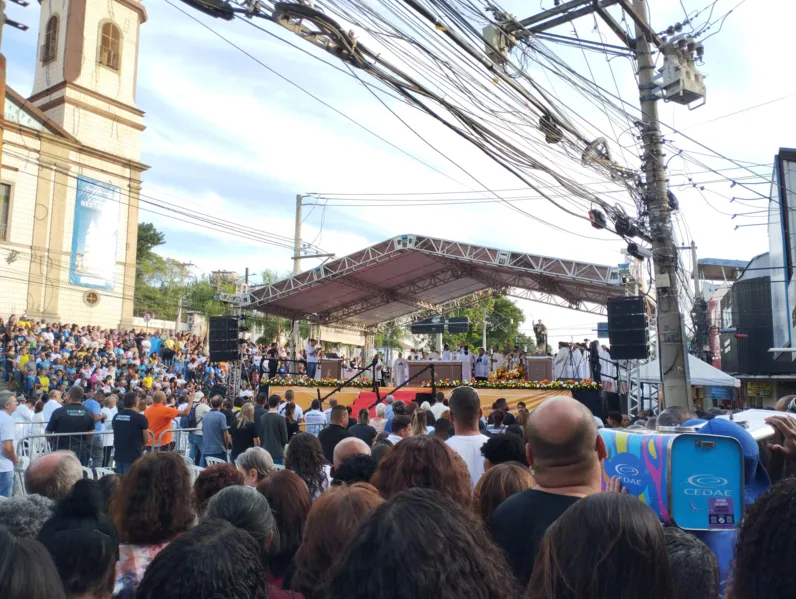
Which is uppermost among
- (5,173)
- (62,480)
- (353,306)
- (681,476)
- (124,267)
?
(5,173)

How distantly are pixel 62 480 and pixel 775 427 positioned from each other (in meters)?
4.09

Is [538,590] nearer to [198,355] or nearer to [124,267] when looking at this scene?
[198,355]

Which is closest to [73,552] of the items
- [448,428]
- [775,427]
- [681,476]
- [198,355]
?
[681,476]

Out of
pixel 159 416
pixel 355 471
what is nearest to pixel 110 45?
pixel 159 416

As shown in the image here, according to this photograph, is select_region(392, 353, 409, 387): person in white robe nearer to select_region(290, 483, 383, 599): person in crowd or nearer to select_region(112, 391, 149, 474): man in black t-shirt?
select_region(112, 391, 149, 474): man in black t-shirt

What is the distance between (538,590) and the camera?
5.60 ft

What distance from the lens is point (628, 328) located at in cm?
1291

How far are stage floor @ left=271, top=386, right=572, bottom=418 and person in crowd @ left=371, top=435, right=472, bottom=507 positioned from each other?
519 inches

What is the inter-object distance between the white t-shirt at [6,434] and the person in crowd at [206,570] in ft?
25.9

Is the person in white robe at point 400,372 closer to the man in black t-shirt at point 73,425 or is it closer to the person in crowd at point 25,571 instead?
the man in black t-shirt at point 73,425

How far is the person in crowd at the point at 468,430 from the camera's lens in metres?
5.03

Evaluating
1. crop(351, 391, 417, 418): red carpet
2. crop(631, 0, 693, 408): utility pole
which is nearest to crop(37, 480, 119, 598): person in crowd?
crop(631, 0, 693, 408): utility pole

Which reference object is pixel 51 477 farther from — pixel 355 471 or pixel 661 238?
pixel 661 238

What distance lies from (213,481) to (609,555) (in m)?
2.84
